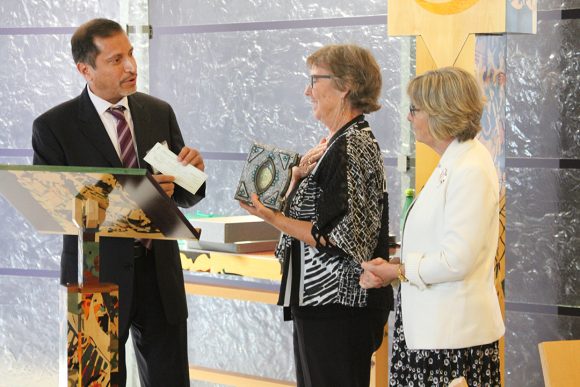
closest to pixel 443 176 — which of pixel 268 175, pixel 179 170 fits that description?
pixel 268 175

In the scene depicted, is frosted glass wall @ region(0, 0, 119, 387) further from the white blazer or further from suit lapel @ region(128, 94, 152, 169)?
the white blazer

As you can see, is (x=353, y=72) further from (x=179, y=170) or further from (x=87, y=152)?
→ (x=87, y=152)

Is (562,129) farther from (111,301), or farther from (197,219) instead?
(111,301)

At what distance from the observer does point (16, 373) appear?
5414mm

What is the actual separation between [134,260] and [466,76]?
129cm

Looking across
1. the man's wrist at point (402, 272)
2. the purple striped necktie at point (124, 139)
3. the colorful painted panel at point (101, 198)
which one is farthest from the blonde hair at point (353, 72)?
the colorful painted panel at point (101, 198)

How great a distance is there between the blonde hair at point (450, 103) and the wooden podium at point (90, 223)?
2.72ft

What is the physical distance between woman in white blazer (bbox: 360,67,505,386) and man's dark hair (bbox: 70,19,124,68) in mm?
1193

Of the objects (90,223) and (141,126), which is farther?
(141,126)

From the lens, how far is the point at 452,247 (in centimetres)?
275

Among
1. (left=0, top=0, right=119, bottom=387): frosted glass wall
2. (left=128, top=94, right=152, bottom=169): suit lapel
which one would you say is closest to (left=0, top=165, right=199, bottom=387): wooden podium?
(left=128, top=94, right=152, bottom=169): suit lapel

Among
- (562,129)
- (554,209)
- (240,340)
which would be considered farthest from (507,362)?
(240,340)

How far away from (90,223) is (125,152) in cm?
98

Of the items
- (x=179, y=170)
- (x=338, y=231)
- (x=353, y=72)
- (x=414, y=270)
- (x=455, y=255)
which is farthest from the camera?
(x=353, y=72)
